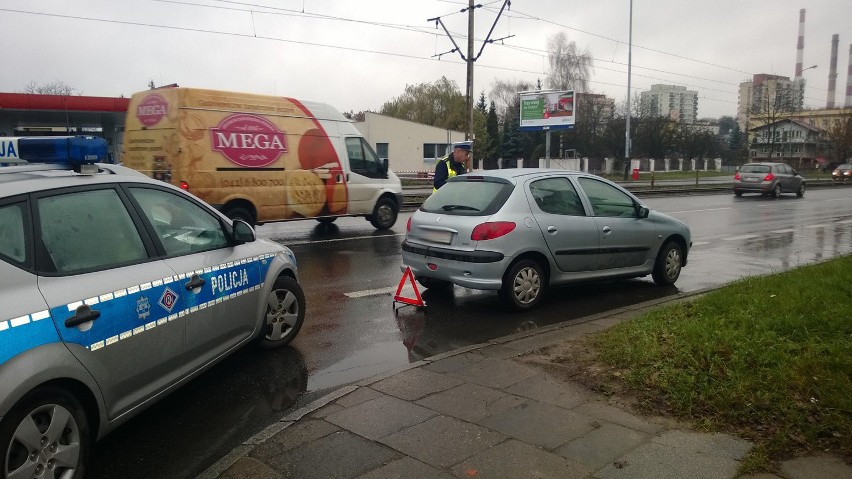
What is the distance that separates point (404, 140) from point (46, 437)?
5190cm

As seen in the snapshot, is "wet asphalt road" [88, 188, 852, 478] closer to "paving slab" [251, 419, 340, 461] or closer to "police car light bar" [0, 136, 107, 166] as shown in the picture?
"paving slab" [251, 419, 340, 461]

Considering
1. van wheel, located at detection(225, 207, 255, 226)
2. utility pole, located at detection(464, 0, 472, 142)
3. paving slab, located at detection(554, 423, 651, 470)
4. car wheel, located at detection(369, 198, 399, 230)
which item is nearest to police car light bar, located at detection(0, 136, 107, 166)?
paving slab, located at detection(554, 423, 651, 470)

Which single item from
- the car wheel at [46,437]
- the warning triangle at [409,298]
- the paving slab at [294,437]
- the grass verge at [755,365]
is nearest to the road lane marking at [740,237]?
the grass verge at [755,365]

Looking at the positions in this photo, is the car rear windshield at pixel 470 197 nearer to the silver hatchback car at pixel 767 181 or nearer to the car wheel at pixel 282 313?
the car wheel at pixel 282 313

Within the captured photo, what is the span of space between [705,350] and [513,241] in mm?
2622

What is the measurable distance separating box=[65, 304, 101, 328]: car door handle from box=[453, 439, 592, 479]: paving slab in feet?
6.52

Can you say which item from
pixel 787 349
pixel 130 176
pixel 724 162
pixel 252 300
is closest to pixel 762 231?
pixel 787 349

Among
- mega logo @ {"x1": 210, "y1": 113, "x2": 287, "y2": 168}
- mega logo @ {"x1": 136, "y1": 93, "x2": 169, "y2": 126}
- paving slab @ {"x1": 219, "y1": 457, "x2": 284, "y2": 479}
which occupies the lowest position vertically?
paving slab @ {"x1": 219, "y1": 457, "x2": 284, "y2": 479}

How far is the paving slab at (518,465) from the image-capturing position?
3330 mm

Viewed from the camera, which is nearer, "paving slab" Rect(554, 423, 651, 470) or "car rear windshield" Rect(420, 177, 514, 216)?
"paving slab" Rect(554, 423, 651, 470)

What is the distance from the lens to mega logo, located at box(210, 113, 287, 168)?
37.3 ft

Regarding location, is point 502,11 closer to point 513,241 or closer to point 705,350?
point 513,241

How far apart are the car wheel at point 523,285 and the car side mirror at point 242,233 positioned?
2986 millimetres

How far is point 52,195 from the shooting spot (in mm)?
3514
